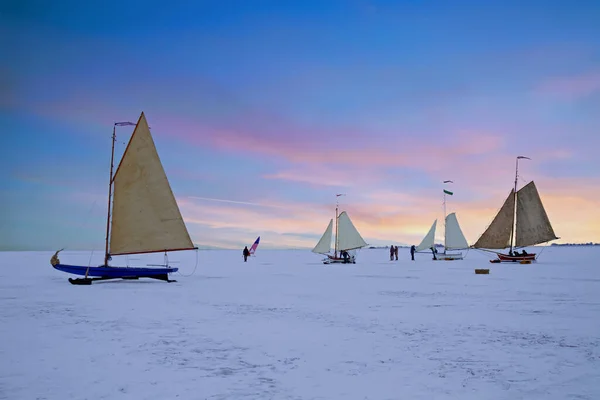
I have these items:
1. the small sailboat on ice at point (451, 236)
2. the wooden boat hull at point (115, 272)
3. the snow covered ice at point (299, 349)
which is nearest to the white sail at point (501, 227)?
the small sailboat on ice at point (451, 236)

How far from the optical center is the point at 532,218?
67250 mm

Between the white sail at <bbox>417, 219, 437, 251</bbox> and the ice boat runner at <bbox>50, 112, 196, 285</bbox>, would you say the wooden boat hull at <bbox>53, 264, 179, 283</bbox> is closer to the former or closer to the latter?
the ice boat runner at <bbox>50, 112, 196, 285</bbox>

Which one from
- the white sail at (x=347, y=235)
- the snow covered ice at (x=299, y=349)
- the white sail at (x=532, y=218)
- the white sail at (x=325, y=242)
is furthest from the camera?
the white sail at (x=325, y=242)

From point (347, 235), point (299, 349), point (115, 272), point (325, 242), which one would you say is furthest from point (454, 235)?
point (299, 349)

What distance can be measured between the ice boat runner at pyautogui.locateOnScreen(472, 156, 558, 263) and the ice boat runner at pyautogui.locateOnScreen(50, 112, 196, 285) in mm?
50830

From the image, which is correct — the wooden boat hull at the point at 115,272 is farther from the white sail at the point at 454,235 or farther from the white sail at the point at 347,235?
the white sail at the point at 454,235

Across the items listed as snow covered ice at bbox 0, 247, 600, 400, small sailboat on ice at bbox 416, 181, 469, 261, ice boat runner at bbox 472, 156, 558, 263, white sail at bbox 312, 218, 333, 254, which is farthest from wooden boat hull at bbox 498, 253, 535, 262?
snow covered ice at bbox 0, 247, 600, 400

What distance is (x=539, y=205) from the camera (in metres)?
66.6

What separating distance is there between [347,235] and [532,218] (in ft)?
84.7

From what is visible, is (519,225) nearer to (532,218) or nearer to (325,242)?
(532,218)

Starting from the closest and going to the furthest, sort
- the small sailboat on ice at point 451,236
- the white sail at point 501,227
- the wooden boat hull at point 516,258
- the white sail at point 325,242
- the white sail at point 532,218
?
1. the wooden boat hull at point 516,258
2. the white sail at point 532,218
3. the white sail at point 501,227
4. the white sail at point 325,242
5. the small sailboat on ice at point 451,236

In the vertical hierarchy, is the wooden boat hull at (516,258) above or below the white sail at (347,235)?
below

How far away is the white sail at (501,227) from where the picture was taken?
68312mm

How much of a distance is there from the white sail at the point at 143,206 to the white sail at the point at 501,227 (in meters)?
51.4
